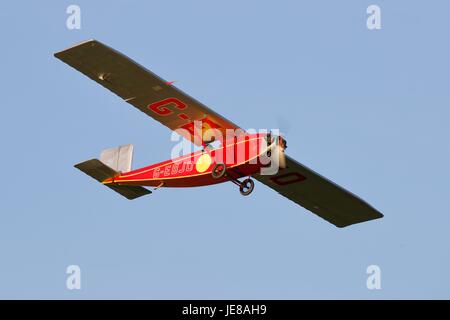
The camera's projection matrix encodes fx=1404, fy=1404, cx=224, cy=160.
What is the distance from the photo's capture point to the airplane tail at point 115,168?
44.0 meters

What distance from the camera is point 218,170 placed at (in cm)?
4125

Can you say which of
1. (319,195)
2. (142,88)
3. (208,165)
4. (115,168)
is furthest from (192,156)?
(319,195)

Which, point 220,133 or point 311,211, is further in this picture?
point 311,211

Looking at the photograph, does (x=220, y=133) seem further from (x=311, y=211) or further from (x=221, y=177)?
(x=311, y=211)

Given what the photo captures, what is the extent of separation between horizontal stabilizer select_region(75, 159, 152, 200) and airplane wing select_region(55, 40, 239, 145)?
8.36 ft

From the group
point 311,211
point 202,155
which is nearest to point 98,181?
point 202,155

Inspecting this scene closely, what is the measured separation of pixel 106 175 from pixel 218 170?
465cm

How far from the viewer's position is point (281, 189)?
44.6 meters

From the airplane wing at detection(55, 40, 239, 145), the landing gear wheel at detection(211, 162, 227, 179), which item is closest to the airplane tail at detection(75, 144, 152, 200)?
the airplane wing at detection(55, 40, 239, 145)

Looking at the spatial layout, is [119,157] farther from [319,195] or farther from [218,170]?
[319,195]

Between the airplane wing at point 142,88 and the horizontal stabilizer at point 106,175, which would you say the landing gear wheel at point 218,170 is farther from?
the horizontal stabilizer at point 106,175

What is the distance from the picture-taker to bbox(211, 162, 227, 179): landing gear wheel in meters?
41.1

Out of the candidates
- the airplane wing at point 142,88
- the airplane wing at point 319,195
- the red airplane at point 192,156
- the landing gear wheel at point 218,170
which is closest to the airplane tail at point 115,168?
the red airplane at point 192,156

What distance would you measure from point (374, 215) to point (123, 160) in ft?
27.1
